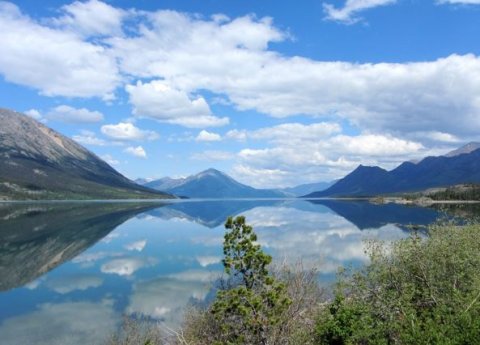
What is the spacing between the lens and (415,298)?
32.5m

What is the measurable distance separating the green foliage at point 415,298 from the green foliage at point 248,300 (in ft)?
11.6

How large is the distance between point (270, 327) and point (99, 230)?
464 feet

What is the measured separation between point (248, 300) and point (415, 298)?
1263cm

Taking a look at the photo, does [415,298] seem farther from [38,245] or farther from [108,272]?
[38,245]

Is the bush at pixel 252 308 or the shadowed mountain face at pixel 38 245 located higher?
the bush at pixel 252 308

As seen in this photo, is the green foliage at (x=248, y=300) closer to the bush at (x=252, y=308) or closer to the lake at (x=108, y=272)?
the bush at (x=252, y=308)

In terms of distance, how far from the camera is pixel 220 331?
32.7 meters

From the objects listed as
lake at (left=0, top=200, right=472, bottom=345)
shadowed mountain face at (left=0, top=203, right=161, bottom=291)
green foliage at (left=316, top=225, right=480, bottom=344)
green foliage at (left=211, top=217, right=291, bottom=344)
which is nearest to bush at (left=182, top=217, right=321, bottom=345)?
green foliage at (left=211, top=217, right=291, bottom=344)

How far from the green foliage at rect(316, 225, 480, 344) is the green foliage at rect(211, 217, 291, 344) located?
354 cm

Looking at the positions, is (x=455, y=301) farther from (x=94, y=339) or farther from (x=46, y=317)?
(x=46, y=317)

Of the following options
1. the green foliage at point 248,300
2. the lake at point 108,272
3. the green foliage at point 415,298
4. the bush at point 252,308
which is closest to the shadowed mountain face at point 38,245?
the lake at point 108,272

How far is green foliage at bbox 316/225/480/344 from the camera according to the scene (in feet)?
78.8

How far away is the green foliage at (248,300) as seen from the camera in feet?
98.1

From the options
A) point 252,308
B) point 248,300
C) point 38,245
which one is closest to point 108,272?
point 38,245
